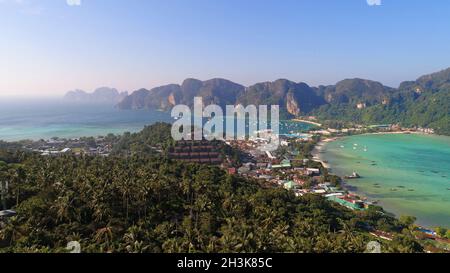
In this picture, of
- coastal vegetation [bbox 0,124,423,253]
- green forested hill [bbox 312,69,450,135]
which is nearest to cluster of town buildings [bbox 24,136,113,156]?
coastal vegetation [bbox 0,124,423,253]

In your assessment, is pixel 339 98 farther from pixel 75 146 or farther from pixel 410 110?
pixel 75 146

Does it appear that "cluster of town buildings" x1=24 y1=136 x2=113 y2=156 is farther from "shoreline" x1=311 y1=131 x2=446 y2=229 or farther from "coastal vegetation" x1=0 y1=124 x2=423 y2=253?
"shoreline" x1=311 y1=131 x2=446 y2=229

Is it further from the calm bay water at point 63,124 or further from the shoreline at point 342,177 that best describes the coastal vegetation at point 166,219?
the calm bay water at point 63,124

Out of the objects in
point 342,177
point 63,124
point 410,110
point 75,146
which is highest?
point 410,110

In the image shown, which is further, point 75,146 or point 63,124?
point 63,124

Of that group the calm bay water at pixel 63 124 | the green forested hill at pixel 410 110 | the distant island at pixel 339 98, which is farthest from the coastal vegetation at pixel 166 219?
the distant island at pixel 339 98

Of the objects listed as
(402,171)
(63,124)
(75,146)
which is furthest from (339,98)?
(75,146)
